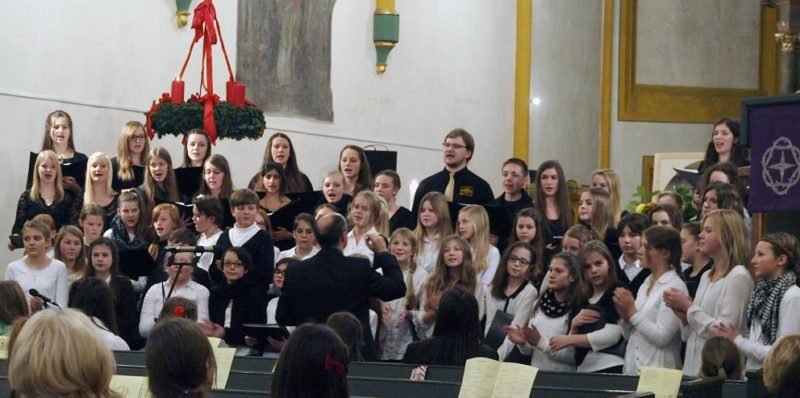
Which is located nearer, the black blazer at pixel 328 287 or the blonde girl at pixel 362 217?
the black blazer at pixel 328 287

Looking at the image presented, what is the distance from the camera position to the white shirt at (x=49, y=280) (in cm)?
873

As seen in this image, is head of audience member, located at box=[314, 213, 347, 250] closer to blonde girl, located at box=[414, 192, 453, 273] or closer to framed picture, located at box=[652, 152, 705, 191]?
blonde girl, located at box=[414, 192, 453, 273]

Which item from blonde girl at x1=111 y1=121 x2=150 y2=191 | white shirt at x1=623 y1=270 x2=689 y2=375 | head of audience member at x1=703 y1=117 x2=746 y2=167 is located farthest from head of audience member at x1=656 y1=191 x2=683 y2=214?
blonde girl at x1=111 y1=121 x2=150 y2=191

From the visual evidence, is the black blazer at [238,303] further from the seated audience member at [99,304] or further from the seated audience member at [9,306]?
the seated audience member at [9,306]

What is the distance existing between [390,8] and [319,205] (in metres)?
6.78

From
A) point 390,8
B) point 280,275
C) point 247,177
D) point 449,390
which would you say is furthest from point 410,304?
point 390,8

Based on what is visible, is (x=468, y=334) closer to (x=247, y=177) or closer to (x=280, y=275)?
(x=280, y=275)

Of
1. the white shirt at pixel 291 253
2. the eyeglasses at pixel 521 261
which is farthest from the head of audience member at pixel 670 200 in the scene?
the white shirt at pixel 291 253

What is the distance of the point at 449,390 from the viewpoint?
557 cm

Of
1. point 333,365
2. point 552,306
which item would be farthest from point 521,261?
point 333,365

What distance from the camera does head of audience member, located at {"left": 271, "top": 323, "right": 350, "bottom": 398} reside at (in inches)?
152

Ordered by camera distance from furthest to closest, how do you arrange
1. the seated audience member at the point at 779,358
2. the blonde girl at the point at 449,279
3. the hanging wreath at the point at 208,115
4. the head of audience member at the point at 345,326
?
1. the hanging wreath at the point at 208,115
2. the blonde girl at the point at 449,279
3. the head of audience member at the point at 345,326
4. the seated audience member at the point at 779,358

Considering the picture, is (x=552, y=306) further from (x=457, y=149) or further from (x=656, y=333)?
(x=457, y=149)

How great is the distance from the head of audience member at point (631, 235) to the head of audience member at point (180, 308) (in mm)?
2549
